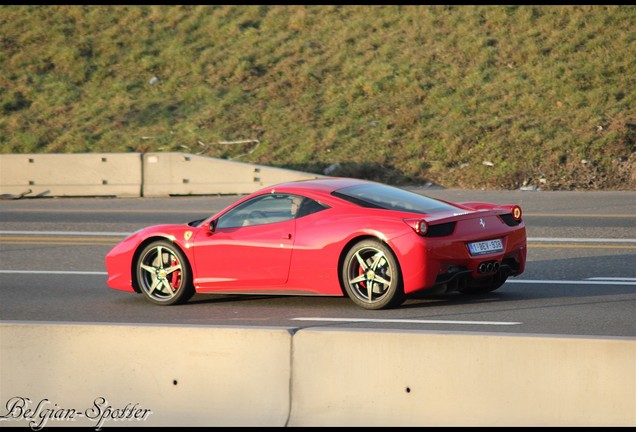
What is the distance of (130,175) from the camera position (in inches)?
912

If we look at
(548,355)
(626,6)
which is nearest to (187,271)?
(548,355)

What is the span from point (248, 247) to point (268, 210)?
0.41 metres

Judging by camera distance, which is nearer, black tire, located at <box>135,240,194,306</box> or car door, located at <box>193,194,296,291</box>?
car door, located at <box>193,194,296,291</box>

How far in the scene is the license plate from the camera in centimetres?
1034

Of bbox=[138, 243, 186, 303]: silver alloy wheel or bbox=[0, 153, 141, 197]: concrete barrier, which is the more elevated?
bbox=[0, 153, 141, 197]: concrete barrier

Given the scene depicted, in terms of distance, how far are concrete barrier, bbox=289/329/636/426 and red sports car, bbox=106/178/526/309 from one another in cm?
353

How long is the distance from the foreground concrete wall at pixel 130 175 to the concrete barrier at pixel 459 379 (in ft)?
51.0

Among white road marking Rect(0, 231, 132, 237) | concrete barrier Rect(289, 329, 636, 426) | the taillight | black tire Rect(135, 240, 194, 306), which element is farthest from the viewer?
white road marking Rect(0, 231, 132, 237)

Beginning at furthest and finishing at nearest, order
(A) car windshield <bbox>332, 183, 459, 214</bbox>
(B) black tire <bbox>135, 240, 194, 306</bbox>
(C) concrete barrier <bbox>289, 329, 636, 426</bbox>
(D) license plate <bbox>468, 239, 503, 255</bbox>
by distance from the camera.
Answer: (B) black tire <bbox>135, 240, 194, 306</bbox> < (A) car windshield <bbox>332, 183, 459, 214</bbox> < (D) license plate <bbox>468, 239, 503, 255</bbox> < (C) concrete barrier <bbox>289, 329, 636, 426</bbox>

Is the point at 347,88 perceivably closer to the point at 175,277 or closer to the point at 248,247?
the point at 175,277

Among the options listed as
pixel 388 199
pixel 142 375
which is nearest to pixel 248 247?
pixel 388 199

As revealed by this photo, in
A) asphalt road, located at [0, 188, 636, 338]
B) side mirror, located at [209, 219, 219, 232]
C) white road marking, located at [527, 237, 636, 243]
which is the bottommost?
asphalt road, located at [0, 188, 636, 338]

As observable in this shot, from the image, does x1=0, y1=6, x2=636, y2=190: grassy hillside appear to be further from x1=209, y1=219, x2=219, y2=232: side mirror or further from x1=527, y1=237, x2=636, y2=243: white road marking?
x1=209, y1=219, x2=219, y2=232: side mirror

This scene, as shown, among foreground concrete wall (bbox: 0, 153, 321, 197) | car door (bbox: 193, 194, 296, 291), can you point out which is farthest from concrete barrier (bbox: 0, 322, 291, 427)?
foreground concrete wall (bbox: 0, 153, 321, 197)
